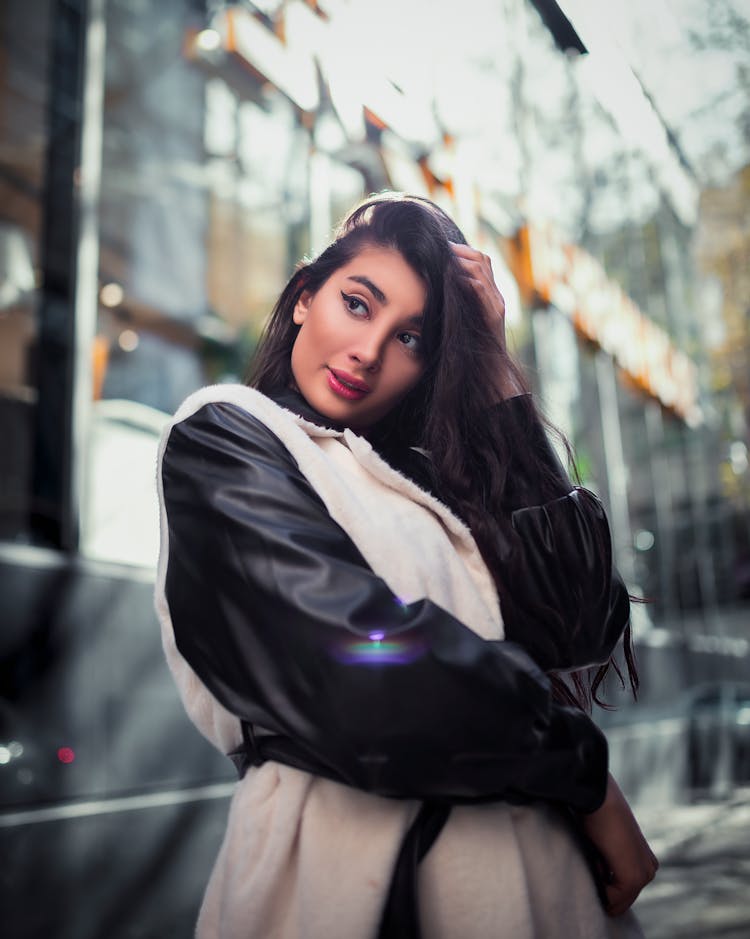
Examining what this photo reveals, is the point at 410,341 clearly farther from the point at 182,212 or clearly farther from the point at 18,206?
the point at 182,212

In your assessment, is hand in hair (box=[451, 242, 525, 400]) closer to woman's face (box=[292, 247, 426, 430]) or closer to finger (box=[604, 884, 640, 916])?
woman's face (box=[292, 247, 426, 430])

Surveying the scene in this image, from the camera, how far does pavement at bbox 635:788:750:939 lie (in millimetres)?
3762

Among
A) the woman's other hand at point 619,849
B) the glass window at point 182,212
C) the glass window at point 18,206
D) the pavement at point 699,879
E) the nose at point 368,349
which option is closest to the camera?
the woman's other hand at point 619,849

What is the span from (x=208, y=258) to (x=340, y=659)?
20.8 ft

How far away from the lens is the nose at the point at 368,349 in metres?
1.42

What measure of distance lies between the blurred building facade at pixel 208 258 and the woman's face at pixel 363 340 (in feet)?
0.87

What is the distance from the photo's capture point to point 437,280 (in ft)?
4.93

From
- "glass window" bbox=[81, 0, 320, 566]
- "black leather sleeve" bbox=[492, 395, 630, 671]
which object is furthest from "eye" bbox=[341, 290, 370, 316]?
"glass window" bbox=[81, 0, 320, 566]

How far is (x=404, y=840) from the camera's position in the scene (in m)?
1.17

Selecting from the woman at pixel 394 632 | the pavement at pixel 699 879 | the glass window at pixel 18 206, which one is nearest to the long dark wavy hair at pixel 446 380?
the woman at pixel 394 632

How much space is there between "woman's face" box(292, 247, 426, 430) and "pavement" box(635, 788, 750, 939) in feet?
9.89

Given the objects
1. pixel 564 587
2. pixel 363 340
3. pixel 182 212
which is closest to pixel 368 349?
pixel 363 340

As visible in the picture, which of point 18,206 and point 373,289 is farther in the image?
point 18,206

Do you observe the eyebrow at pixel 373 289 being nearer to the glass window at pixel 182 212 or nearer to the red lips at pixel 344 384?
the red lips at pixel 344 384
